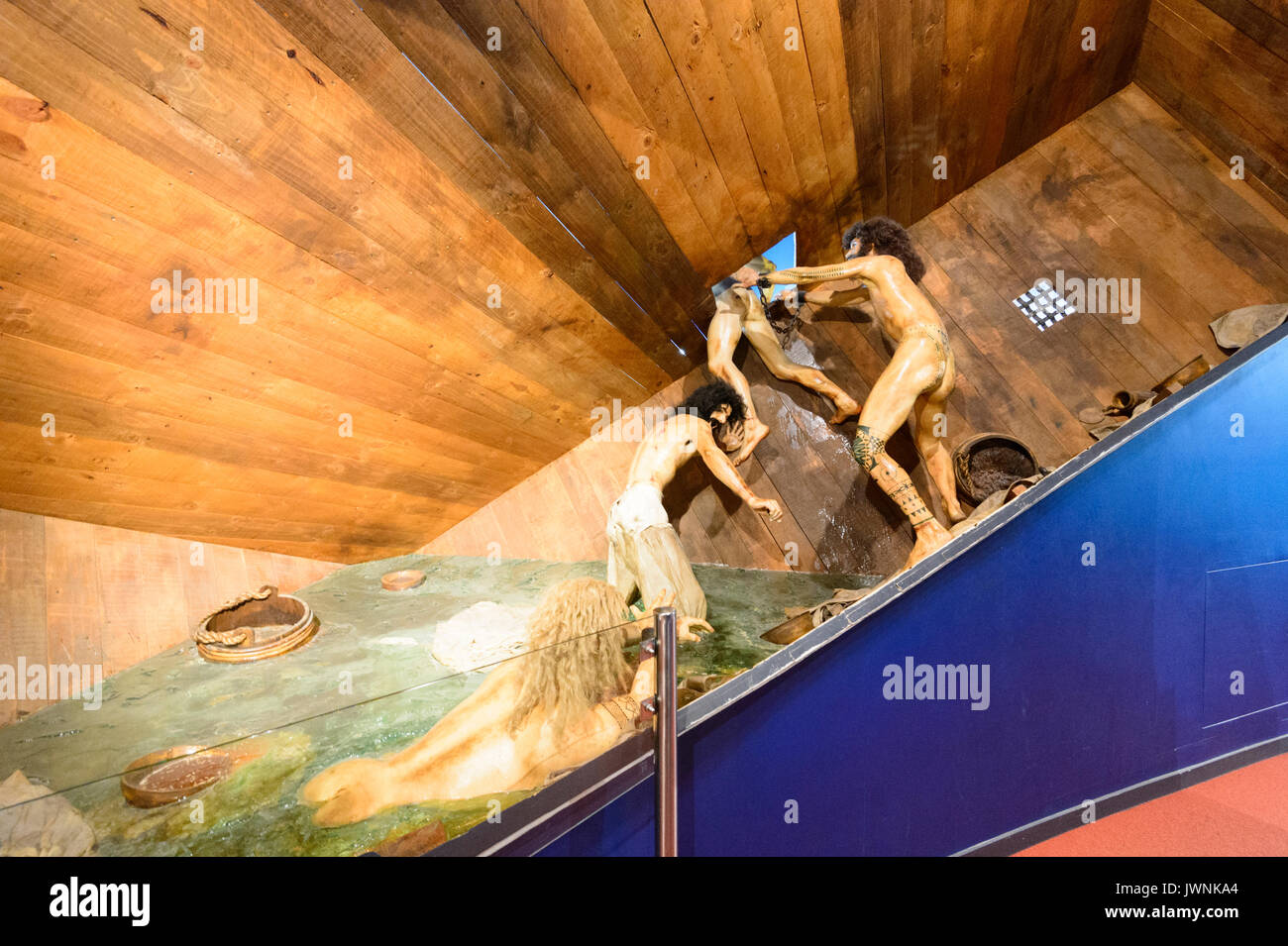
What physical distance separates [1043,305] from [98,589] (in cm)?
439

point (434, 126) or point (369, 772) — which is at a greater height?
point (434, 126)

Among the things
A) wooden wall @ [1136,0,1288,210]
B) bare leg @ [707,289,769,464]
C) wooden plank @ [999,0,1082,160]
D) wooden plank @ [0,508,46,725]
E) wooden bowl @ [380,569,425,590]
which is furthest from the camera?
bare leg @ [707,289,769,464]

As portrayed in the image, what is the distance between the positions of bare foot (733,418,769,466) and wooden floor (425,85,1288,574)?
304mm

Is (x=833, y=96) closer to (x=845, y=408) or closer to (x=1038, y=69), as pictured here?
(x=1038, y=69)

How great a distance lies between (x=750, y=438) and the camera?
11.8 feet

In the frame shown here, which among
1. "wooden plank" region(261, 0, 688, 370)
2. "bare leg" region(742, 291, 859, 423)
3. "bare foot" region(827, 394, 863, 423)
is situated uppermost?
"wooden plank" region(261, 0, 688, 370)

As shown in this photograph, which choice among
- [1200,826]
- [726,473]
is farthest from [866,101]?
[1200,826]

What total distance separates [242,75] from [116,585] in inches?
75.1

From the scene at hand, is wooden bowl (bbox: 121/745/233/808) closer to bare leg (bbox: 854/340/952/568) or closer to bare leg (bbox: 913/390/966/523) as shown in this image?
bare leg (bbox: 854/340/952/568)

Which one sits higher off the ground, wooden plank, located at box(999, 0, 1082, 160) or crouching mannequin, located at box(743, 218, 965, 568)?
wooden plank, located at box(999, 0, 1082, 160)

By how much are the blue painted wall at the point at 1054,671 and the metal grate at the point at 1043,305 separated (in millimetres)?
1569

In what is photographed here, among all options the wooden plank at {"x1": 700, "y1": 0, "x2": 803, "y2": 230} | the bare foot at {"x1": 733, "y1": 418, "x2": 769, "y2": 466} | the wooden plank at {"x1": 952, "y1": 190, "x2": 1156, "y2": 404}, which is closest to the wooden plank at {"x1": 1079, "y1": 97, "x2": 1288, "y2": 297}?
the wooden plank at {"x1": 952, "y1": 190, "x2": 1156, "y2": 404}

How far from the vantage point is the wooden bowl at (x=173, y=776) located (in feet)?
3.11

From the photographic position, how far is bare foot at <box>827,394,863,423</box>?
370 centimetres
